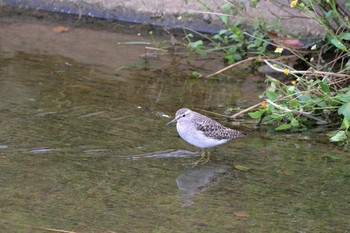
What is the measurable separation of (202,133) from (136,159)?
2.36ft

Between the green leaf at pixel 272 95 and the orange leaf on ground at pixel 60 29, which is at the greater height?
the green leaf at pixel 272 95

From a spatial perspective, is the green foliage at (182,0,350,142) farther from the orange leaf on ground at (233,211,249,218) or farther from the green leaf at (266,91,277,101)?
the orange leaf on ground at (233,211,249,218)

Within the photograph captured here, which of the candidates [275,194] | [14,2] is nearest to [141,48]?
[14,2]

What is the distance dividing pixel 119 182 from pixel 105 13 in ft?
17.2

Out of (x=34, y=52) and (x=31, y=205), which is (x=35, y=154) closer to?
(x=31, y=205)

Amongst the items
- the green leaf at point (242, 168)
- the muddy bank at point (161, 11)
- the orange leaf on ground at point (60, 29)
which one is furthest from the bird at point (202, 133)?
Result: the orange leaf on ground at point (60, 29)

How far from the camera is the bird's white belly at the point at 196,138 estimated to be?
7168 millimetres

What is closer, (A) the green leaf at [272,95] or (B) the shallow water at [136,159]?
(B) the shallow water at [136,159]

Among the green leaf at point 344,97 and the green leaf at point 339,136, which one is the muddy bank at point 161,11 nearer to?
the green leaf at point 344,97

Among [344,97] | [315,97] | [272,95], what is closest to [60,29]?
[272,95]

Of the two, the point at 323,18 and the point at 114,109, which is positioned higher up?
the point at 323,18

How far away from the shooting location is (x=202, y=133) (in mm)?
7227

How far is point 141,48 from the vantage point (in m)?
10.3

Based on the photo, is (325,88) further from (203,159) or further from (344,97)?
(203,159)
